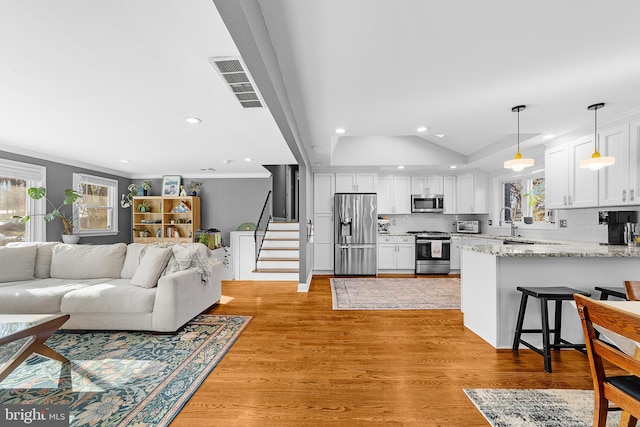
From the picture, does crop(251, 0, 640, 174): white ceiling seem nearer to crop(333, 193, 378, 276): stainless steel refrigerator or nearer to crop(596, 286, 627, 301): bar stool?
crop(596, 286, 627, 301): bar stool

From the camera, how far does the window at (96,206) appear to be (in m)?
5.38

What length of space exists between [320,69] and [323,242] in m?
4.28

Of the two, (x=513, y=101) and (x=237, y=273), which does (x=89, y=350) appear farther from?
(x=513, y=101)

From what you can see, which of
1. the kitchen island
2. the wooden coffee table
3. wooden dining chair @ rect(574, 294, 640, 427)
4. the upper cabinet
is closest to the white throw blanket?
the upper cabinet

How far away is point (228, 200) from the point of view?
6746 millimetres

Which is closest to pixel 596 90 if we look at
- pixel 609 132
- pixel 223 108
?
pixel 609 132

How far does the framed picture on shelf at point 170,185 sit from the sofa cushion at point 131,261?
117 inches

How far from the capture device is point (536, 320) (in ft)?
9.17

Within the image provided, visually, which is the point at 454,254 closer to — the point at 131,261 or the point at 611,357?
the point at 611,357

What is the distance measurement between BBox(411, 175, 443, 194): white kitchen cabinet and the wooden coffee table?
6123mm

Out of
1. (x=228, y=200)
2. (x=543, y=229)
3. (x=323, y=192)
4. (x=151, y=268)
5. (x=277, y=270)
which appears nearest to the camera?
(x=151, y=268)

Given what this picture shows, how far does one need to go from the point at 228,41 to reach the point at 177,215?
555 cm

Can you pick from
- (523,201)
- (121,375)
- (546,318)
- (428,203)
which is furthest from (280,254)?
(523,201)

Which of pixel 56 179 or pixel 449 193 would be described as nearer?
pixel 56 179
